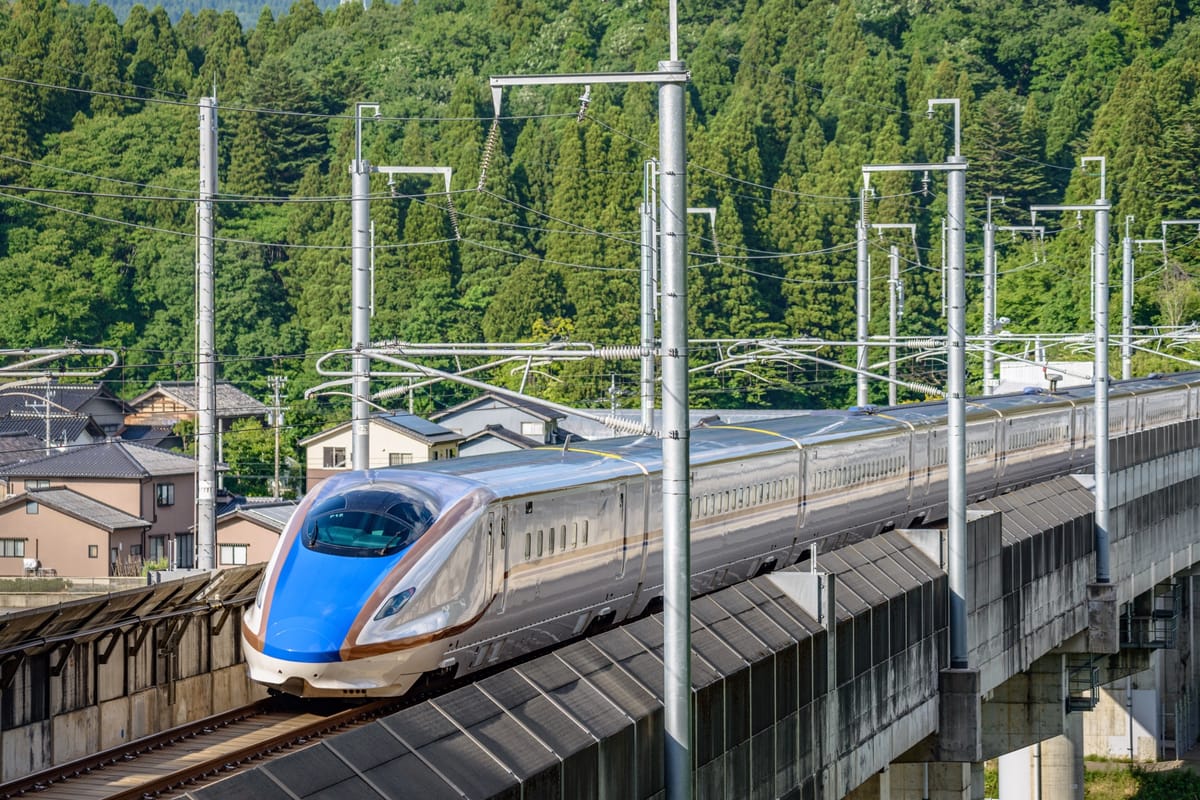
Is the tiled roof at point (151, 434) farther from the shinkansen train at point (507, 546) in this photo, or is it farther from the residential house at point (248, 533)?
the shinkansen train at point (507, 546)

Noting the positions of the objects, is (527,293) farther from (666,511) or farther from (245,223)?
(666,511)

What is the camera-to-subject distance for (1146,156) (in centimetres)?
11606

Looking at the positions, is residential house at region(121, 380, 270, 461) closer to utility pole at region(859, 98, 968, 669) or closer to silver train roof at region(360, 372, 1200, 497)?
silver train roof at region(360, 372, 1200, 497)

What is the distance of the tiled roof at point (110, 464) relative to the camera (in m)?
63.7

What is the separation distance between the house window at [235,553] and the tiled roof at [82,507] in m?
4.06

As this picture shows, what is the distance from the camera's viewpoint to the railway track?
15930 mm

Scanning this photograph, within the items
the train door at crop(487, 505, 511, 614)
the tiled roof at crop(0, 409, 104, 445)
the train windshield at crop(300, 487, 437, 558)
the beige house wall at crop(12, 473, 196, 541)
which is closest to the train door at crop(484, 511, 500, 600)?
the train door at crop(487, 505, 511, 614)

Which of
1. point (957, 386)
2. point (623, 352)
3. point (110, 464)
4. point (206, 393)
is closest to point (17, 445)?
point (110, 464)

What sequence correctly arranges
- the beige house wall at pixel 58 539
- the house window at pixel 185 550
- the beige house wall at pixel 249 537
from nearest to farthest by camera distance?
the beige house wall at pixel 249 537, the beige house wall at pixel 58 539, the house window at pixel 185 550

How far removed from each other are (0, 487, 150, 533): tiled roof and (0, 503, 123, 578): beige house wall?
275 millimetres

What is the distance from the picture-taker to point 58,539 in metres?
61.7

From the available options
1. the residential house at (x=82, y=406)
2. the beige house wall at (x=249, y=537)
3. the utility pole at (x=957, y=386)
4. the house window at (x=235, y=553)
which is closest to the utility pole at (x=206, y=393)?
the utility pole at (x=957, y=386)

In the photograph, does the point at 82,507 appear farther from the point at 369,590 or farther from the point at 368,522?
the point at 369,590

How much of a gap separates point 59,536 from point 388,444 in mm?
10887
